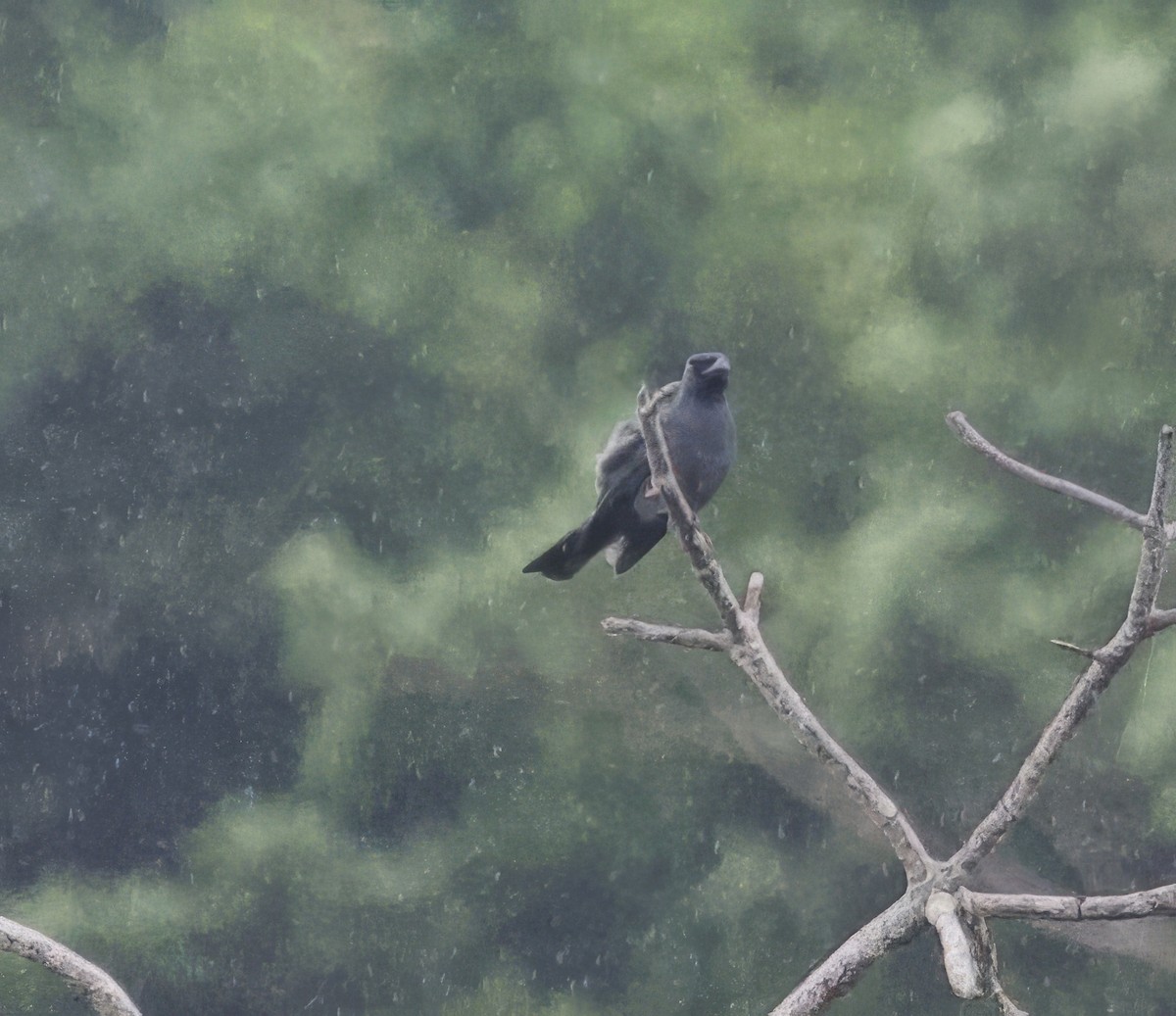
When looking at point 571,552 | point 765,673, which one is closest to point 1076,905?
point 765,673

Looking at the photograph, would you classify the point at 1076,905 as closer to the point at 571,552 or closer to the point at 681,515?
the point at 681,515

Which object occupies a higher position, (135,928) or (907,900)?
(135,928)

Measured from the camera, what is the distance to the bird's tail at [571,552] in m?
2.30

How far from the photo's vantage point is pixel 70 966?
1.77 meters

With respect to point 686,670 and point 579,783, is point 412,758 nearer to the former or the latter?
point 579,783

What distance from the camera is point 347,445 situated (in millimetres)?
3736

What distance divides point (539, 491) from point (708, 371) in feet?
4.15

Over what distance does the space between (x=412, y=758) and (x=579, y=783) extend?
45 cm

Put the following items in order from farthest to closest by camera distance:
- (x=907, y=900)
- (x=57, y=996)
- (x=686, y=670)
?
(x=686, y=670) → (x=57, y=996) → (x=907, y=900)

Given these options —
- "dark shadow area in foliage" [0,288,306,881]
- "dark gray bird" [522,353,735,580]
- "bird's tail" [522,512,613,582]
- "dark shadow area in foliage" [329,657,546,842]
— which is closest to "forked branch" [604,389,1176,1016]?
"bird's tail" [522,512,613,582]

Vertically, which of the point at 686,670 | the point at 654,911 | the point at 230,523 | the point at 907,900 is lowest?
the point at 907,900

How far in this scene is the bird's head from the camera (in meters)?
2.40

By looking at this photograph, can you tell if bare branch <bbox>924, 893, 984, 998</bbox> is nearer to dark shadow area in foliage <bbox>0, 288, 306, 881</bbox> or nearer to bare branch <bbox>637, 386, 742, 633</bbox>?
bare branch <bbox>637, 386, 742, 633</bbox>

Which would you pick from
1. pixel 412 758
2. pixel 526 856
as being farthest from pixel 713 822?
pixel 412 758
